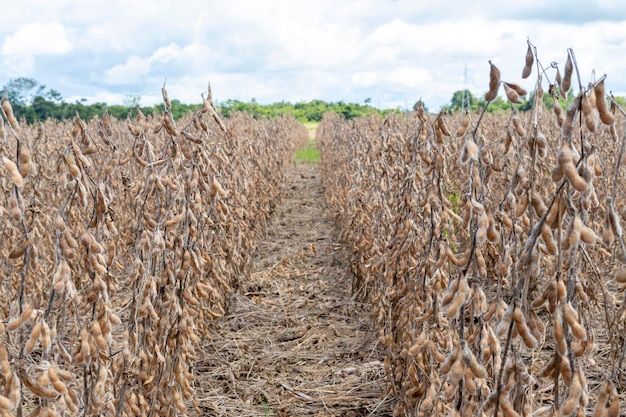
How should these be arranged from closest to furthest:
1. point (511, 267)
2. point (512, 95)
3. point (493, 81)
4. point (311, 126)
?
1. point (493, 81)
2. point (512, 95)
3. point (511, 267)
4. point (311, 126)

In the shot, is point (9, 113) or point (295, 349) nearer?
point (9, 113)

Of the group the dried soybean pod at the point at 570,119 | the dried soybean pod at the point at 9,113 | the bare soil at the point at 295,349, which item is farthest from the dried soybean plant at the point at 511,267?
the dried soybean pod at the point at 9,113

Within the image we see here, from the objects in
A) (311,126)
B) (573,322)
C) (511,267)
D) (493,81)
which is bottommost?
(511,267)

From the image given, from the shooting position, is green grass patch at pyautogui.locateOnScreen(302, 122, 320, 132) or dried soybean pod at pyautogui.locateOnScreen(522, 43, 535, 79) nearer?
dried soybean pod at pyautogui.locateOnScreen(522, 43, 535, 79)

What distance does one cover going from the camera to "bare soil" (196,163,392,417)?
12.9 feet

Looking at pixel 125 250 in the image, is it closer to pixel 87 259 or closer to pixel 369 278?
pixel 369 278

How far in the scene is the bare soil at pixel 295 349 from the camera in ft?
12.9

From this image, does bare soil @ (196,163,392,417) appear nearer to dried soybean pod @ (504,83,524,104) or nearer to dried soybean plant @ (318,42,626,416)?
dried soybean plant @ (318,42,626,416)

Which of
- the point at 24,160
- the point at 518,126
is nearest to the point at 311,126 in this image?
the point at 518,126

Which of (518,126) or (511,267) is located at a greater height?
(518,126)

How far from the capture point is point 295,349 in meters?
4.85

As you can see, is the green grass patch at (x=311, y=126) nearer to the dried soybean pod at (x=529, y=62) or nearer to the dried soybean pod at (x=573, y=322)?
the dried soybean pod at (x=529, y=62)

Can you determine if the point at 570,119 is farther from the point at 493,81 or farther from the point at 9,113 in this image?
the point at 9,113

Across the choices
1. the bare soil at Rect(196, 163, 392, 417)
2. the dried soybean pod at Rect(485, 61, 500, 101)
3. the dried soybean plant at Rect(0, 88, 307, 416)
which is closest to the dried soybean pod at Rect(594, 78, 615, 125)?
the dried soybean pod at Rect(485, 61, 500, 101)
